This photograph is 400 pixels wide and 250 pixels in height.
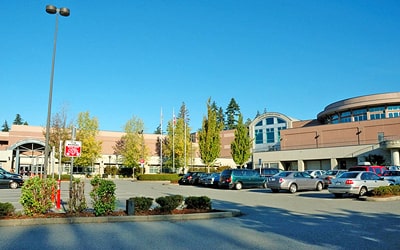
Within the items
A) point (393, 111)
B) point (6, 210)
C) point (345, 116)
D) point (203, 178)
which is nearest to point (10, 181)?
point (203, 178)

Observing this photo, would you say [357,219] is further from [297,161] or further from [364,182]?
[297,161]

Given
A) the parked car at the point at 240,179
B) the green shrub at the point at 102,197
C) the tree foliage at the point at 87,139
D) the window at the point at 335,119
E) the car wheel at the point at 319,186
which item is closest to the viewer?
the green shrub at the point at 102,197

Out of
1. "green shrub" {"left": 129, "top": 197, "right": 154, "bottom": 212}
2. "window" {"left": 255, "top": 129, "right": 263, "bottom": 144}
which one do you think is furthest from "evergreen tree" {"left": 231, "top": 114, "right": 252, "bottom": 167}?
"green shrub" {"left": 129, "top": 197, "right": 154, "bottom": 212}

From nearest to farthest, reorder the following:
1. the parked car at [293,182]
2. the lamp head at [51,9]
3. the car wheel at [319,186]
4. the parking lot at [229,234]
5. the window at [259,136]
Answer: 1. the parking lot at [229,234]
2. the lamp head at [51,9]
3. the parked car at [293,182]
4. the car wheel at [319,186]
5. the window at [259,136]

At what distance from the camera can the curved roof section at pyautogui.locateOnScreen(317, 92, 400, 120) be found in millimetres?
62156

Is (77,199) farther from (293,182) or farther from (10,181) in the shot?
(10,181)

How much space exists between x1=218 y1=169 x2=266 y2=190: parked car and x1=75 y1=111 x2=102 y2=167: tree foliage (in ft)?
115

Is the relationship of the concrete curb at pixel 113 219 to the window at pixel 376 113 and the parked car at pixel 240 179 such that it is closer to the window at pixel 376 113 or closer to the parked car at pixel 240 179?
the parked car at pixel 240 179

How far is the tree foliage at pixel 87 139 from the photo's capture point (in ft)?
193

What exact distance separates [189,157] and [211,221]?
5642 centimetres

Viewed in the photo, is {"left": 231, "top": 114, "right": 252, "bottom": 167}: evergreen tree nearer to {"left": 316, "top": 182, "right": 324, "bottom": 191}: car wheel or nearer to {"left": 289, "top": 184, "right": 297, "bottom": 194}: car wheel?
{"left": 316, "top": 182, "right": 324, "bottom": 191}: car wheel

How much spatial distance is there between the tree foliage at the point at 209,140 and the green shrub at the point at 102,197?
3682cm

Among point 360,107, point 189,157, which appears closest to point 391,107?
point 360,107

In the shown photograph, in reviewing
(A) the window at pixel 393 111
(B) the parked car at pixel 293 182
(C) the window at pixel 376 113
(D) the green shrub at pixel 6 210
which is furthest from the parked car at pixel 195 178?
(A) the window at pixel 393 111
